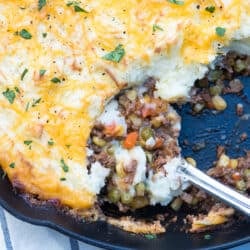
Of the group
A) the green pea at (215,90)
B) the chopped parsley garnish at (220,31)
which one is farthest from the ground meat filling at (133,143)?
the chopped parsley garnish at (220,31)

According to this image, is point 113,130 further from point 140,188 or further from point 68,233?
point 68,233

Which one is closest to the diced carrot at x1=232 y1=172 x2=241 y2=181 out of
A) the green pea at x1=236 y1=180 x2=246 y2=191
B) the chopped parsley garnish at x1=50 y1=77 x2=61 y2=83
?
the green pea at x1=236 y1=180 x2=246 y2=191

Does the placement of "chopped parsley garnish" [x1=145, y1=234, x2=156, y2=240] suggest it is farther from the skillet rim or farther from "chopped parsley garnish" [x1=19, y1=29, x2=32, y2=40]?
"chopped parsley garnish" [x1=19, y1=29, x2=32, y2=40]

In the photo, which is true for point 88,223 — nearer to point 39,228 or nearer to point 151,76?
point 39,228

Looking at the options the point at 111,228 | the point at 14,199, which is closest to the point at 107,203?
the point at 111,228

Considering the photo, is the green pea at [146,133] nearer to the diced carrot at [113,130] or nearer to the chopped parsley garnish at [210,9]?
the diced carrot at [113,130]

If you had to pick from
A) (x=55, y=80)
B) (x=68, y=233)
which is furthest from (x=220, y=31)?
(x=68, y=233)
